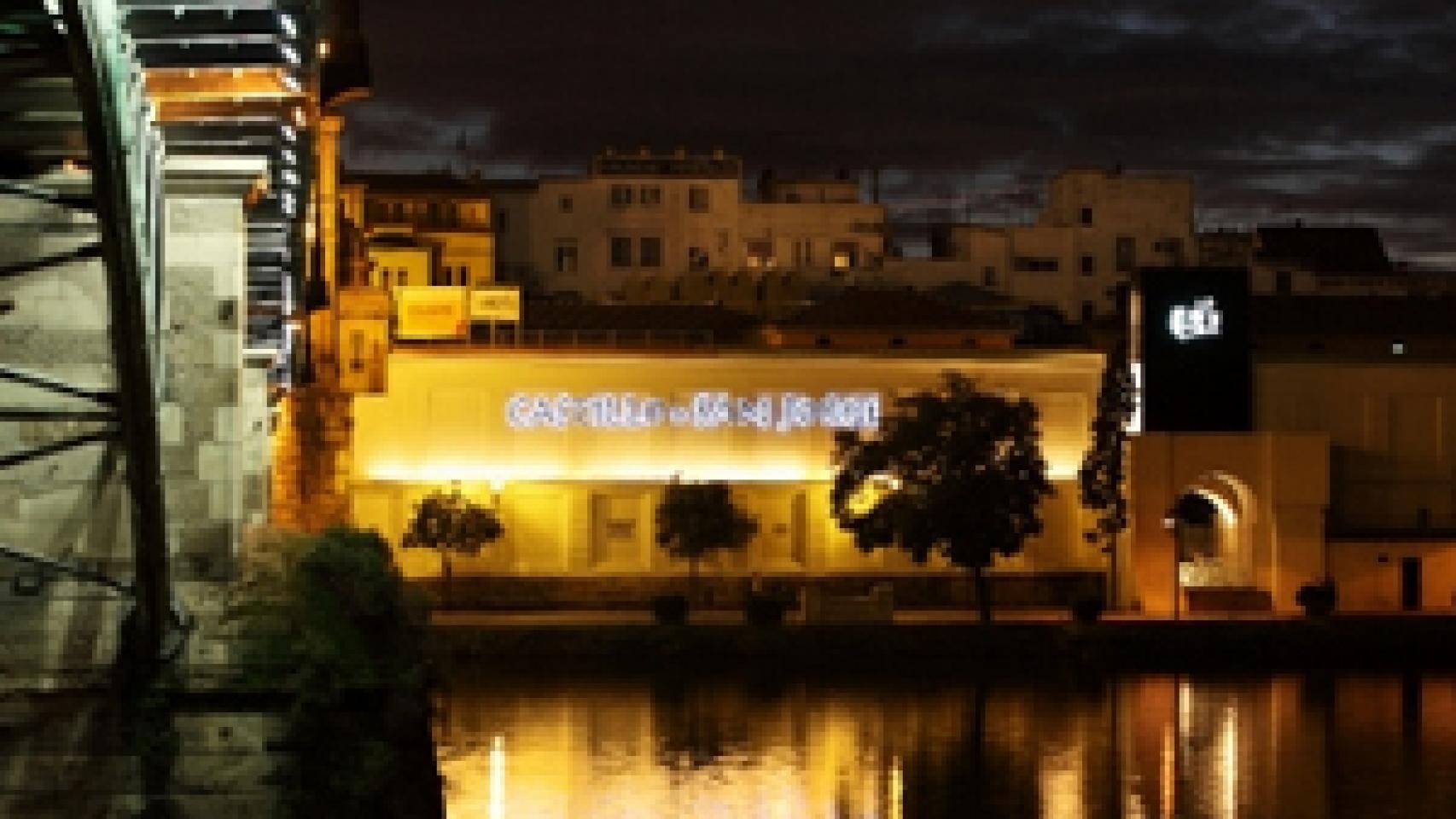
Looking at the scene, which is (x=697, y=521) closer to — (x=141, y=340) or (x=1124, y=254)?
(x=141, y=340)

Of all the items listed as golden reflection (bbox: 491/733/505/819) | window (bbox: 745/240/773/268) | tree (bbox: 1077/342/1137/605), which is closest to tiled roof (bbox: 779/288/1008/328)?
tree (bbox: 1077/342/1137/605)

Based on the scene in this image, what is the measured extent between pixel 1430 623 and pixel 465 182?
142ft

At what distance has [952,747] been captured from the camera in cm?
3922

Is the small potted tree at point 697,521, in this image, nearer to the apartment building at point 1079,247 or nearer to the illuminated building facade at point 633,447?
the illuminated building facade at point 633,447

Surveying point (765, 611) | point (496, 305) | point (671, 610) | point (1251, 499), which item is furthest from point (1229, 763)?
point (496, 305)

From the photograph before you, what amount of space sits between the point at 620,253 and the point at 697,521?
3601 cm

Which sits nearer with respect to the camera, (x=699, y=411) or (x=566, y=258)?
(x=699, y=411)

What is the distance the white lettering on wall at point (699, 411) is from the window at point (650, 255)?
32230mm

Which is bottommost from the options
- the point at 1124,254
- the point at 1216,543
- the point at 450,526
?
the point at 1216,543

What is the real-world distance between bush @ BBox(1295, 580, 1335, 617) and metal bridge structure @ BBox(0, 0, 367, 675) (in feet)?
124

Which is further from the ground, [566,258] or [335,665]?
[566,258]

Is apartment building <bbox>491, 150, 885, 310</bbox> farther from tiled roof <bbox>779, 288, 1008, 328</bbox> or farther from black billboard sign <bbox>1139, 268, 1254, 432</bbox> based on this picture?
black billboard sign <bbox>1139, 268, 1254, 432</bbox>

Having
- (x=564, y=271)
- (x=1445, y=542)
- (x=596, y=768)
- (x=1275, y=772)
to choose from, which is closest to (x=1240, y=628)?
(x=1445, y=542)

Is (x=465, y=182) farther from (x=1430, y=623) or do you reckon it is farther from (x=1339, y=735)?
(x=1339, y=735)
